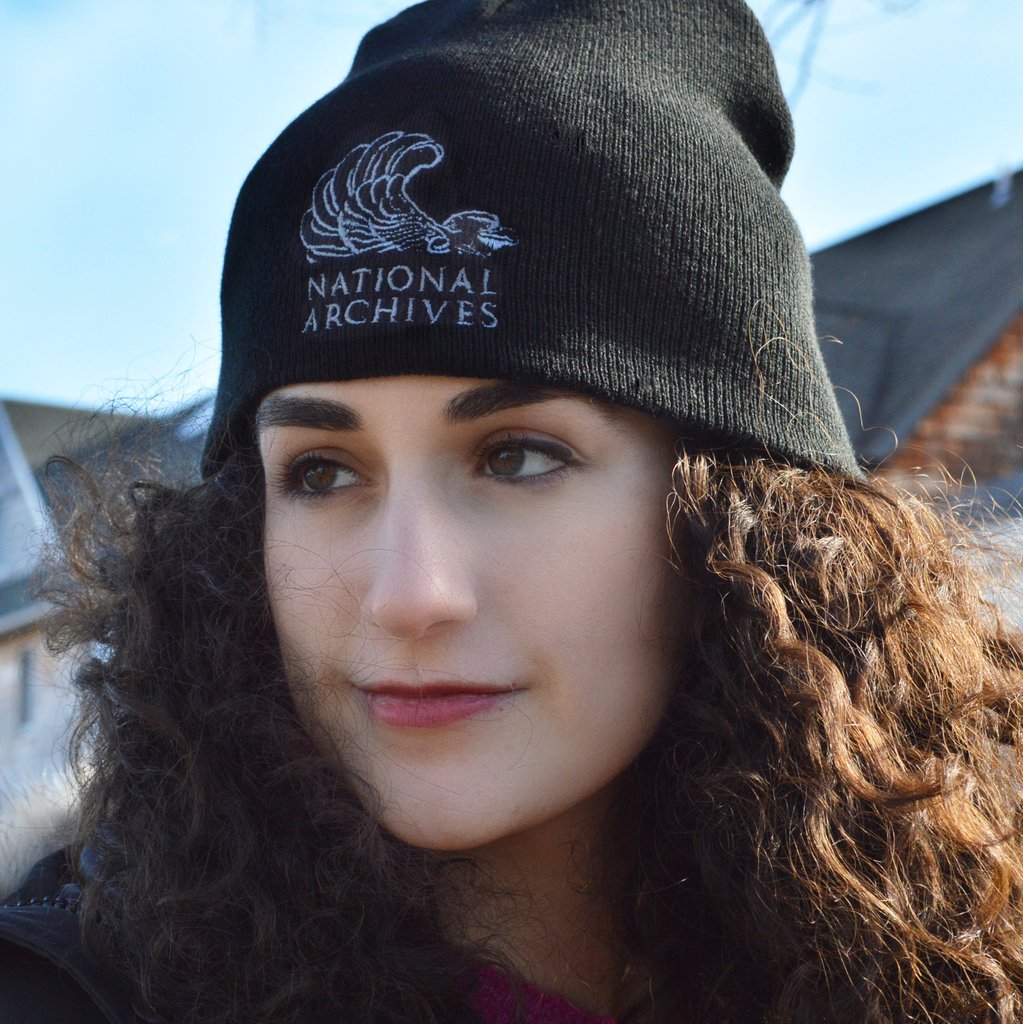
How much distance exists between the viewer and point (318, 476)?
1897mm

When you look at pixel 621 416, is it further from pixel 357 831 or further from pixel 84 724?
pixel 84 724

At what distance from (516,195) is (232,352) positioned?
23.3 inches

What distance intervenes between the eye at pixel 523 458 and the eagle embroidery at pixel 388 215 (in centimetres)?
31

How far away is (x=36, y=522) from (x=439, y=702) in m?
5.72

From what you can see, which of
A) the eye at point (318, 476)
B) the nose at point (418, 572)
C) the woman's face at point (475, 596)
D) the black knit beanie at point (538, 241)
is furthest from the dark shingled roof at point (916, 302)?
the nose at point (418, 572)

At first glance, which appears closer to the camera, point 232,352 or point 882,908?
point 882,908

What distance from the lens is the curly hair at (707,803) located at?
1.68 metres

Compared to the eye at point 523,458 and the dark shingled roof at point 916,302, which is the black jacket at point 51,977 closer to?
the eye at point 523,458

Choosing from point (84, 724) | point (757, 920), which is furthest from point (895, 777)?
point (84, 724)

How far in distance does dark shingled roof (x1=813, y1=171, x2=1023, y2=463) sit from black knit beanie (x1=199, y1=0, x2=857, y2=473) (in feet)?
17.2

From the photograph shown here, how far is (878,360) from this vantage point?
8.74m

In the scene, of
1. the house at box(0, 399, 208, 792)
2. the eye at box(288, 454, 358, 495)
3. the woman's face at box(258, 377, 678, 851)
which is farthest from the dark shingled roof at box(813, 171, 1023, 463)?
the eye at box(288, 454, 358, 495)

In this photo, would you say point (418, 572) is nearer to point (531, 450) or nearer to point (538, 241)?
point (531, 450)

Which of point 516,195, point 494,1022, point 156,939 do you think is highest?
point 516,195
